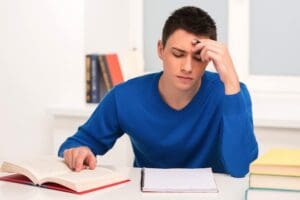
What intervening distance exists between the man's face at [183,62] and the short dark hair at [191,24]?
0.02m

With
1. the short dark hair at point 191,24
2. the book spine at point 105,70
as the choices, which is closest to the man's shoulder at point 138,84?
the short dark hair at point 191,24

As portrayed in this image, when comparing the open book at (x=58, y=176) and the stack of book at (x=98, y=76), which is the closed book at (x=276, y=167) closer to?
the open book at (x=58, y=176)

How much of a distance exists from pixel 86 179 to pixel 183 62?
48 cm

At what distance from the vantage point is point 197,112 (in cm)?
175

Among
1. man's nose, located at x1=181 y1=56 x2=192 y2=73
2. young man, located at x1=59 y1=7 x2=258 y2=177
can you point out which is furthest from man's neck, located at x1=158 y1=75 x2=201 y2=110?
man's nose, located at x1=181 y1=56 x2=192 y2=73

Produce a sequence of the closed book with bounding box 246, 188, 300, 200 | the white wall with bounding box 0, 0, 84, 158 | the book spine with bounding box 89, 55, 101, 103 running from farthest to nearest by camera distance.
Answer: the book spine with bounding box 89, 55, 101, 103
the white wall with bounding box 0, 0, 84, 158
the closed book with bounding box 246, 188, 300, 200

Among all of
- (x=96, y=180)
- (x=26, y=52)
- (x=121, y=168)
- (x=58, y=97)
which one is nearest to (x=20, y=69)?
(x=26, y=52)

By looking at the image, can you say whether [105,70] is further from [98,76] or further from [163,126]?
[163,126]

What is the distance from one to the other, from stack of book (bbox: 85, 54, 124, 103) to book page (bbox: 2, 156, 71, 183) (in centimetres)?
128

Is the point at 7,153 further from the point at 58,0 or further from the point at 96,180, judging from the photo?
the point at 96,180

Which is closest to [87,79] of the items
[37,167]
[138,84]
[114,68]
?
[114,68]

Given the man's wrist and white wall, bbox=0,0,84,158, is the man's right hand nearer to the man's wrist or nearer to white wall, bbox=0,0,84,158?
the man's wrist

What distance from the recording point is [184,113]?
1.75m

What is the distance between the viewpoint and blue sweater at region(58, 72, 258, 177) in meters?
1.75
